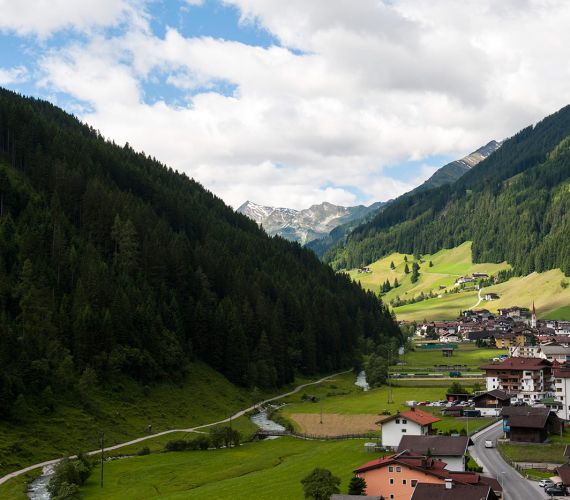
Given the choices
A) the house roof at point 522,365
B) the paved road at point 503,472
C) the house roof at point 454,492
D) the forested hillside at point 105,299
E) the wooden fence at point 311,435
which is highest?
the forested hillside at point 105,299

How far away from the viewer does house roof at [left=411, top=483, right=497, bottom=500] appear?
61812mm

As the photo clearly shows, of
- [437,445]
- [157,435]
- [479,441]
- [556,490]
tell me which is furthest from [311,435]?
[556,490]

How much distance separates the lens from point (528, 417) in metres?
98.4

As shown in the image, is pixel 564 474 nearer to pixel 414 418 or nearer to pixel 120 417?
pixel 414 418

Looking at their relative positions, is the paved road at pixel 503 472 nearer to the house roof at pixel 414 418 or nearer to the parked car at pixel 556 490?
the parked car at pixel 556 490

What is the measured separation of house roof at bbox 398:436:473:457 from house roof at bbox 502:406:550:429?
19.8 meters

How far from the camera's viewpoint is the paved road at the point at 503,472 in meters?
69.2

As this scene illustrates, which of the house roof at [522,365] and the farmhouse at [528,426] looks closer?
the farmhouse at [528,426]

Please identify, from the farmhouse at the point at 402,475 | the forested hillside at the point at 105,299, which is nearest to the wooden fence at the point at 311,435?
the forested hillside at the point at 105,299

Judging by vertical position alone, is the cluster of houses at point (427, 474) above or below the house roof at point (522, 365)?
below

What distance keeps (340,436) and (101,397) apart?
42.5 metres

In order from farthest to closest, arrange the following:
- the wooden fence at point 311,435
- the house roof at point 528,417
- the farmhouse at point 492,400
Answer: the farmhouse at point 492,400, the wooden fence at point 311,435, the house roof at point 528,417

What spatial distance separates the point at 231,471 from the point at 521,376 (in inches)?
3541

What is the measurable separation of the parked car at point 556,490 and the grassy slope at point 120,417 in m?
63.9
